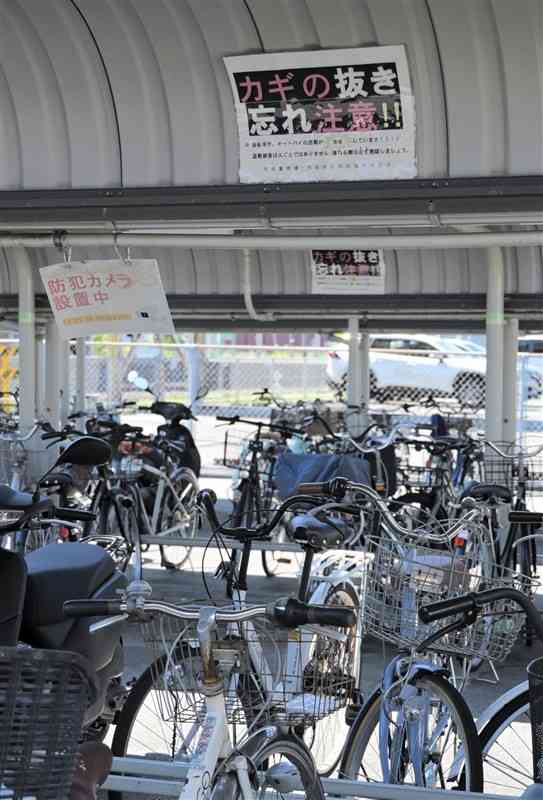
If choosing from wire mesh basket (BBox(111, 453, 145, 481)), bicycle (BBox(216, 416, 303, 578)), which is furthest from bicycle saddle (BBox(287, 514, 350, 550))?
wire mesh basket (BBox(111, 453, 145, 481))

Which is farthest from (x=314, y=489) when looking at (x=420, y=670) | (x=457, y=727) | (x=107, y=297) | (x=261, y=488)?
(x=261, y=488)

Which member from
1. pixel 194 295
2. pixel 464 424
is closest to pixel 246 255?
pixel 194 295

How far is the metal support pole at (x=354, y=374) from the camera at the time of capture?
34.8 ft

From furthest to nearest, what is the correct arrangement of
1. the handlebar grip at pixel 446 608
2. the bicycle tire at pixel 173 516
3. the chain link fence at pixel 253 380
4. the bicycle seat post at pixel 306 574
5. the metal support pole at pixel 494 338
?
the chain link fence at pixel 253 380 → the bicycle tire at pixel 173 516 → the metal support pole at pixel 494 338 → the bicycle seat post at pixel 306 574 → the handlebar grip at pixel 446 608

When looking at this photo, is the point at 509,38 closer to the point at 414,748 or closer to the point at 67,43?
the point at 67,43

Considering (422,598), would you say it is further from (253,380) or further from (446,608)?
(253,380)

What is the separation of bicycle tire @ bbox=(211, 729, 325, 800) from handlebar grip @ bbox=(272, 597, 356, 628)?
1.42 ft

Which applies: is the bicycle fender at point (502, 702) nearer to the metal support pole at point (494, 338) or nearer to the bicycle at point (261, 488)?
the bicycle at point (261, 488)

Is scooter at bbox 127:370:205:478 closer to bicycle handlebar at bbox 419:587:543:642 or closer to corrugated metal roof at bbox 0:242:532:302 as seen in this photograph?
corrugated metal roof at bbox 0:242:532:302

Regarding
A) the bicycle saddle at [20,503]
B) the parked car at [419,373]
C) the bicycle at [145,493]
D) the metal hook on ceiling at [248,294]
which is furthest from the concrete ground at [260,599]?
the parked car at [419,373]

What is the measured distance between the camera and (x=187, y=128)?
6109mm

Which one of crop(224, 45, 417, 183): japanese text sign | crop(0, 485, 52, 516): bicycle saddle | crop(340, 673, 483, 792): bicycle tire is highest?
crop(224, 45, 417, 183): japanese text sign

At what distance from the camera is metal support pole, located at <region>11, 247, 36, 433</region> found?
7.91 meters

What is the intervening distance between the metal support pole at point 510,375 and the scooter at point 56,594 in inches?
269
